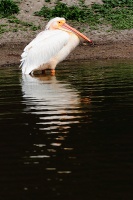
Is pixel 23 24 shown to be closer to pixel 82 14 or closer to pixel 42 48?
pixel 82 14

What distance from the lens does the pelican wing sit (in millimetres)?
16641

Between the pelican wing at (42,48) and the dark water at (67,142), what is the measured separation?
425 cm

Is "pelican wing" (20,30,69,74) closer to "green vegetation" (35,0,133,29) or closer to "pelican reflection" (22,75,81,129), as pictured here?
"pelican reflection" (22,75,81,129)

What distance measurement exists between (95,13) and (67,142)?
18206 millimetres

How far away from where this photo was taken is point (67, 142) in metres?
6.75

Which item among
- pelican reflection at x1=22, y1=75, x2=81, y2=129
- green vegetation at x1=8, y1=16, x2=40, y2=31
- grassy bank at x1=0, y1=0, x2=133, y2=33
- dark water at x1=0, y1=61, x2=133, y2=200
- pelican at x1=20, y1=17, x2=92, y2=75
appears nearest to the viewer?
dark water at x1=0, y1=61, x2=133, y2=200

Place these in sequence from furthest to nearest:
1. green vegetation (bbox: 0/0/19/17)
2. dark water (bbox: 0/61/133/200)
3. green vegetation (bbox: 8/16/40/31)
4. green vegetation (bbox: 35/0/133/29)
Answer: green vegetation (bbox: 0/0/19/17), green vegetation (bbox: 35/0/133/29), green vegetation (bbox: 8/16/40/31), dark water (bbox: 0/61/133/200)

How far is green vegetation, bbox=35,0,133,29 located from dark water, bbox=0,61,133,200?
37.5ft

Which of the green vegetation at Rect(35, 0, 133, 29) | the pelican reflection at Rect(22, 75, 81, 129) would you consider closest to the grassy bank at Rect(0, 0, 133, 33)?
the green vegetation at Rect(35, 0, 133, 29)

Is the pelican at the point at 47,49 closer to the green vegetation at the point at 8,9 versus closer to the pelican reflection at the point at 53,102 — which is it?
the pelican reflection at the point at 53,102

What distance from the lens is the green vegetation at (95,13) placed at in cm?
2369

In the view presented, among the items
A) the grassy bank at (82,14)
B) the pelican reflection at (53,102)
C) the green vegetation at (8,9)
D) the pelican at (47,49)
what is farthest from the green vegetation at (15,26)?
the pelican reflection at (53,102)

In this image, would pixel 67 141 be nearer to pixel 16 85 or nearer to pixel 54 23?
pixel 16 85

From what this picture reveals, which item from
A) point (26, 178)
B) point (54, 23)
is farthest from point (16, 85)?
point (26, 178)
